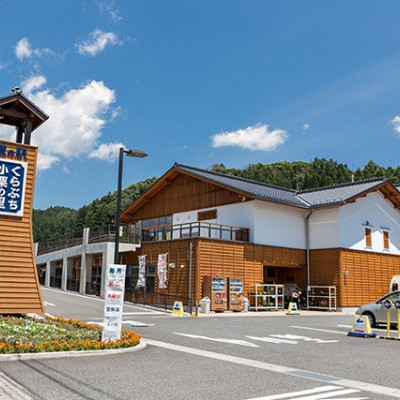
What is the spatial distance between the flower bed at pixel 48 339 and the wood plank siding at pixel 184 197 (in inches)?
737

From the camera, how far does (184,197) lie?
32625 millimetres

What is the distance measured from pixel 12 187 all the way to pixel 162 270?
13.2 m

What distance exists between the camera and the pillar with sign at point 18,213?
14.2m

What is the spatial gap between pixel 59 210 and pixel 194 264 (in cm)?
9151

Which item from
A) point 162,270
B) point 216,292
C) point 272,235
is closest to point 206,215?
point 272,235

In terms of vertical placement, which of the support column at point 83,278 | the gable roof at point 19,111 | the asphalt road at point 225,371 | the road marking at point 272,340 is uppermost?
the gable roof at point 19,111

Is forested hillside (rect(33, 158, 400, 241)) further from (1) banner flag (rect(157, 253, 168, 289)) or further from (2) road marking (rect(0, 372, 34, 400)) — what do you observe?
(2) road marking (rect(0, 372, 34, 400))

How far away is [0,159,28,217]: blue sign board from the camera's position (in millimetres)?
14617

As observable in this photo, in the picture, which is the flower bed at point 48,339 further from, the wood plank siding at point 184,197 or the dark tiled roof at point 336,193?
the dark tiled roof at point 336,193

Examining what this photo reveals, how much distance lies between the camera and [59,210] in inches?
4370

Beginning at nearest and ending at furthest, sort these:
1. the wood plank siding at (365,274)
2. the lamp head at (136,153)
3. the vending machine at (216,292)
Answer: the lamp head at (136,153)
the vending machine at (216,292)
the wood plank siding at (365,274)

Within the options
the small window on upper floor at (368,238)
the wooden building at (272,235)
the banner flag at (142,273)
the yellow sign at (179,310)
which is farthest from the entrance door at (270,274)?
the yellow sign at (179,310)

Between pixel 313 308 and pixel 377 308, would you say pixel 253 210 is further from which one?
pixel 377 308

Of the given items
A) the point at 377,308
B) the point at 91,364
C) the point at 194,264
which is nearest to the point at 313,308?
the point at 194,264
